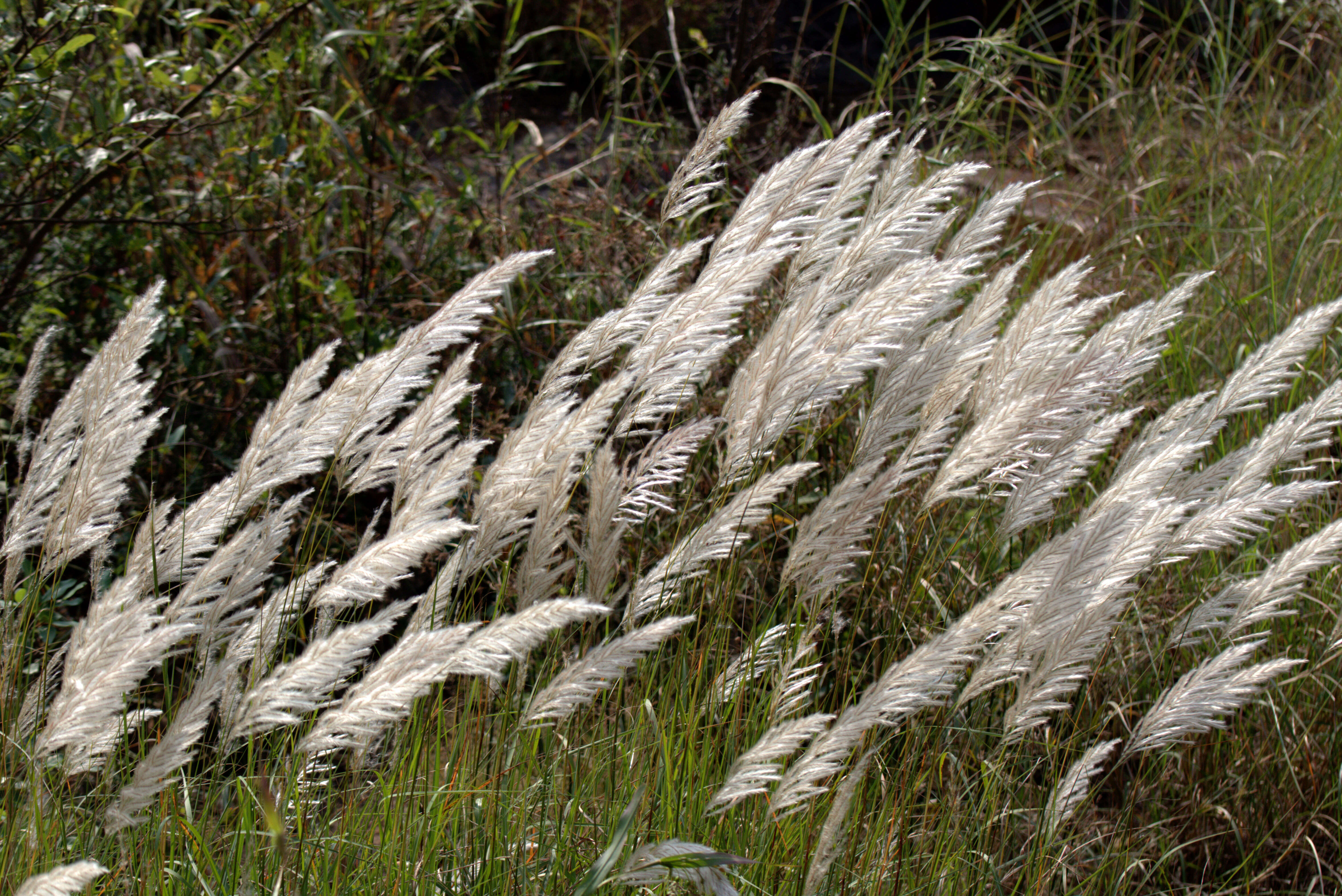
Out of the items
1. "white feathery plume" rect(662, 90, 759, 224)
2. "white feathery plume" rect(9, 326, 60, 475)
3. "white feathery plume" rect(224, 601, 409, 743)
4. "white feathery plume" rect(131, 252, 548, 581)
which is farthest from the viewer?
"white feathery plume" rect(662, 90, 759, 224)

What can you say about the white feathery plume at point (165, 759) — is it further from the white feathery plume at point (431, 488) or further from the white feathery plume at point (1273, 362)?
the white feathery plume at point (1273, 362)

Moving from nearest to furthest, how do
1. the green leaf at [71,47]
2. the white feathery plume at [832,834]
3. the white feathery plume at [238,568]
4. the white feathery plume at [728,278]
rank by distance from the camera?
1. the white feathery plume at [832,834]
2. the white feathery plume at [238,568]
3. the white feathery plume at [728,278]
4. the green leaf at [71,47]

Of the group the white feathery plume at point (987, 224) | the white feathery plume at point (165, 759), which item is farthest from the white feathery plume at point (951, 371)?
the white feathery plume at point (165, 759)

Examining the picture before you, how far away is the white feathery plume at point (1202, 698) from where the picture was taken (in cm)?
159

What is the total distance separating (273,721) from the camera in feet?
4.04

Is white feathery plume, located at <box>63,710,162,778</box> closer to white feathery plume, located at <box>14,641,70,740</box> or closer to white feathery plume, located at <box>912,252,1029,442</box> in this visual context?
white feathery plume, located at <box>14,641,70,740</box>

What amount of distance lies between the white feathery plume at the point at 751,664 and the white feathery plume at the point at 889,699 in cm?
23

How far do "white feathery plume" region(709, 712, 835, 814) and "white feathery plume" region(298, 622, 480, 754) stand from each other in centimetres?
41

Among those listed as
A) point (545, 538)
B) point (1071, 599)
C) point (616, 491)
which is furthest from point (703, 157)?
point (1071, 599)

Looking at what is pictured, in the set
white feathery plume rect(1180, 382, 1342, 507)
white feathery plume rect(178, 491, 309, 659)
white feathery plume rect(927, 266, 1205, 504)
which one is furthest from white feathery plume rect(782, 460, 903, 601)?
white feathery plume rect(178, 491, 309, 659)

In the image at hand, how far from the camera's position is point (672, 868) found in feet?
3.74

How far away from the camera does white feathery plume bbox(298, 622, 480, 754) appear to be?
1157mm

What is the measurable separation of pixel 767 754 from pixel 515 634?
1.34ft

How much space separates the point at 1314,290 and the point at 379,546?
10.0 ft
